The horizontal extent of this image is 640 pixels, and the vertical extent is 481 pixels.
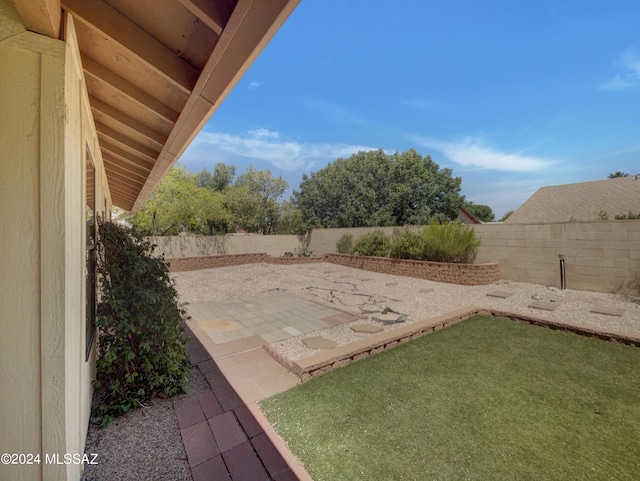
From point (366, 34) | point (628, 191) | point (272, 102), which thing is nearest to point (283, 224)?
point (272, 102)

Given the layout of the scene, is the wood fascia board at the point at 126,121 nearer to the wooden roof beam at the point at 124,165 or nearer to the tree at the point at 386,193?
the wooden roof beam at the point at 124,165

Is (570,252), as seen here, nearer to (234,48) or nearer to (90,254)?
(234,48)

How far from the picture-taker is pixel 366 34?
952 cm

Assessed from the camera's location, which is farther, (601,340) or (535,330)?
(535,330)

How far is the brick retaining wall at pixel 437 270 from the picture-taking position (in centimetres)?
761

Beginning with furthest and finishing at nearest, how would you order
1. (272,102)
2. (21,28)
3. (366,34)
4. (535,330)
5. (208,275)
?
(272,102)
(208,275)
(366,34)
(535,330)
(21,28)

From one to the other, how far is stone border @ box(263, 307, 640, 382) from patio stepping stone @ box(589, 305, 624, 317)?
4.71ft

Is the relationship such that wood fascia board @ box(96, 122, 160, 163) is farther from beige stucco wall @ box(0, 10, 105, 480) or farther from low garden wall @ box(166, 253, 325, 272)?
low garden wall @ box(166, 253, 325, 272)

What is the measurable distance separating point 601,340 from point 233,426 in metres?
4.97

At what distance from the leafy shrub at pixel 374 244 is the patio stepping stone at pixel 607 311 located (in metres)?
6.25

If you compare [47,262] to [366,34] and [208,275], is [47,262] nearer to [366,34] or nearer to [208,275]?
[208,275]

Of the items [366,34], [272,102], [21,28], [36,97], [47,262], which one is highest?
[272,102]

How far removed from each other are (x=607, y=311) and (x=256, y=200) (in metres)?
16.6

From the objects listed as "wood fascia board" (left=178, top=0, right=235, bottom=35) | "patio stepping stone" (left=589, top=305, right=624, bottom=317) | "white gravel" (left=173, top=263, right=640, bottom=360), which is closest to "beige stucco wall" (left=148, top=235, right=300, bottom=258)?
"white gravel" (left=173, top=263, right=640, bottom=360)
